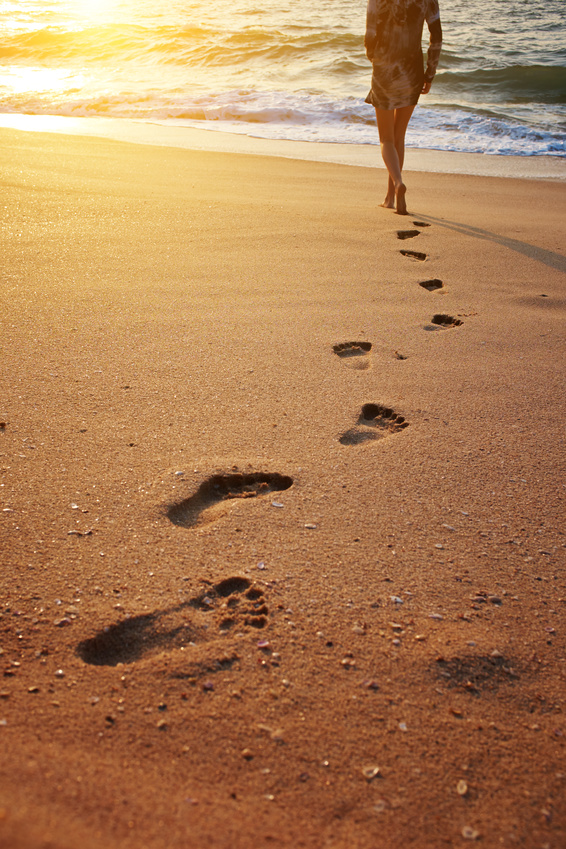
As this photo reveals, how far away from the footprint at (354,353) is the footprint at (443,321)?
1.25ft

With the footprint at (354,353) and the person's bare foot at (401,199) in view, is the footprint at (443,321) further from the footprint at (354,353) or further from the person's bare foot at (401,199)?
the person's bare foot at (401,199)

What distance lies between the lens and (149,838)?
83 centimetres

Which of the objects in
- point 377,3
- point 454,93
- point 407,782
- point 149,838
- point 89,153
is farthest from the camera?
point 454,93

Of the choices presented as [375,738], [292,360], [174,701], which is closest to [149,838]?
[174,701]

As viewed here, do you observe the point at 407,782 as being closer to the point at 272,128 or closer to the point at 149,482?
the point at 149,482

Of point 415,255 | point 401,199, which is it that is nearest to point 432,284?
point 415,255

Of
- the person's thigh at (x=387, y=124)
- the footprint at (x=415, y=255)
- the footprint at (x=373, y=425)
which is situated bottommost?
the footprint at (x=373, y=425)

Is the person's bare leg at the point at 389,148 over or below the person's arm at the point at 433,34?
below

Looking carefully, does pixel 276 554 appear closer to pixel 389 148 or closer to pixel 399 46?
pixel 389 148

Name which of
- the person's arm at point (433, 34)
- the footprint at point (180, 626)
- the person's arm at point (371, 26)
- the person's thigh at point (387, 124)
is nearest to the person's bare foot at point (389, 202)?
the person's thigh at point (387, 124)

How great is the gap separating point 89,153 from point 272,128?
3946 millimetres

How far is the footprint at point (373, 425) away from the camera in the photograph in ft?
6.17

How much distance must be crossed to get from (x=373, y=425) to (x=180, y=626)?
97cm

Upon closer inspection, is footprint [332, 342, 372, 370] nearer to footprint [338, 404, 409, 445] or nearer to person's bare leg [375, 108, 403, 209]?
footprint [338, 404, 409, 445]
